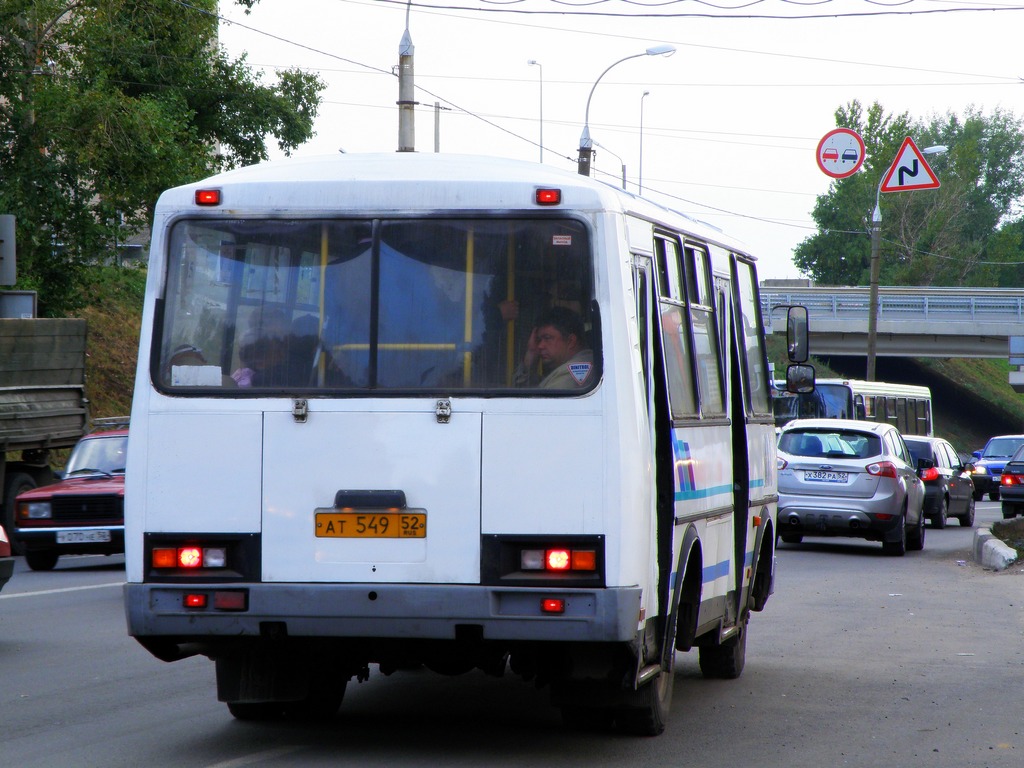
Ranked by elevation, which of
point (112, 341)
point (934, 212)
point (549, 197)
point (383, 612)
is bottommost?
point (383, 612)

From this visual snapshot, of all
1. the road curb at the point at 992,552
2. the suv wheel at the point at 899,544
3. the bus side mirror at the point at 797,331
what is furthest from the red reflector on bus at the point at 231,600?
the suv wheel at the point at 899,544

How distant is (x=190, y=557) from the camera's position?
6703 millimetres

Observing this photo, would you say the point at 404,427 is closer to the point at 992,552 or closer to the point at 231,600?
the point at 231,600

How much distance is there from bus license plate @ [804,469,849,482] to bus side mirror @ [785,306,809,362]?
35.9ft

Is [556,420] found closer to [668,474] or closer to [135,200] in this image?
[668,474]

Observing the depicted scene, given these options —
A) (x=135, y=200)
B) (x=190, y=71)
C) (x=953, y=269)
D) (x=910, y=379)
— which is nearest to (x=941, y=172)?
(x=953, y=269)

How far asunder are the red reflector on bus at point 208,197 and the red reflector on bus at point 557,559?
216 cm

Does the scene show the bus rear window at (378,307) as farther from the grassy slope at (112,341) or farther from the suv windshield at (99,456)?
the grassy slope at (112,341)

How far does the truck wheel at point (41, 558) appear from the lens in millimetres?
17750

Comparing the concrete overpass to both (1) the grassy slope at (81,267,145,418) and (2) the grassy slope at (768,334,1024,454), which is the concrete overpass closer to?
(2) the grassy slope at (768,334,1024,454)

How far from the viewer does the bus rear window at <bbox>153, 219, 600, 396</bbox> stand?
6.72 meters

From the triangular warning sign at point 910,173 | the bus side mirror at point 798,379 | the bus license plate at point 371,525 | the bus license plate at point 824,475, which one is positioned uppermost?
the triangular warning sign at point 910,173

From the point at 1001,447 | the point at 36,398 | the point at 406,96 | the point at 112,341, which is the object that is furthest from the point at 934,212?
the point at 36,398

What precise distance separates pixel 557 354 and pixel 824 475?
1529 cm
